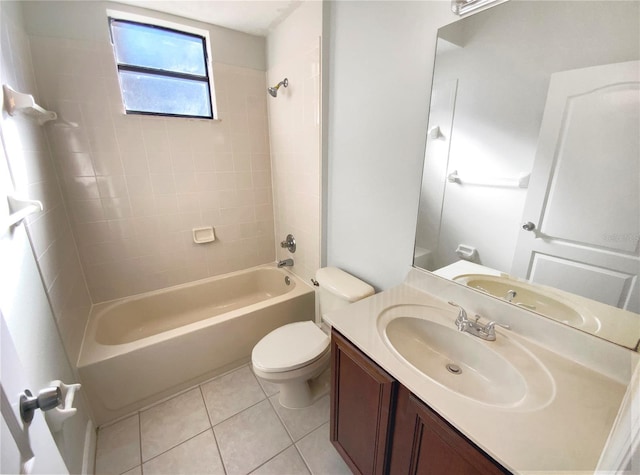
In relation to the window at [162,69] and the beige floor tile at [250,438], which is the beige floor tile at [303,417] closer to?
the beige floor tile at [250,438]

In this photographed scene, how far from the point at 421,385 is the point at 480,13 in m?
1.27

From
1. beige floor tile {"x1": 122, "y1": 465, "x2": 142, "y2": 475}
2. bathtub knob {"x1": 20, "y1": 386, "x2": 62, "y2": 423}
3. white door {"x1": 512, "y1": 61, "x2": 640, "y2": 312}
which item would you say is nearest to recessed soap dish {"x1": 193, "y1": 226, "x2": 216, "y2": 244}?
beige floor tile {"x1": 122, "y1": 465, "x2": 142, "y2": 475}

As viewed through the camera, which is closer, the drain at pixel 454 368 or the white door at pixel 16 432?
the white door at pixel 16 432

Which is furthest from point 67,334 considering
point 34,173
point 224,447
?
point 224,447

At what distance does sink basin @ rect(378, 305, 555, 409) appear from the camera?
0.79 metres

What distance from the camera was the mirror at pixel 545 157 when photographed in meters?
0.72

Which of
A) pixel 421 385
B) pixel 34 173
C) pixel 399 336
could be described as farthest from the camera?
pixel 34 173

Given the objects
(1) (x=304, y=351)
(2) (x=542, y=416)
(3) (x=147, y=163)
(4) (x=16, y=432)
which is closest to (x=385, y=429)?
(2) (x=542, y=416)

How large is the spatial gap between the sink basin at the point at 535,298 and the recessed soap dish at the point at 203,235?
78.4 inches

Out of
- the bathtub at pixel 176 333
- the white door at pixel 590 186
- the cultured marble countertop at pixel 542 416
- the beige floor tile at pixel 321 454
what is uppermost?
the white door at pixel 590 186

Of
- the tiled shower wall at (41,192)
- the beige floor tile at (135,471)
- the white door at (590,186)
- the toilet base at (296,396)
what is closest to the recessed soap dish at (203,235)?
the tiled shower wall at (41,192)

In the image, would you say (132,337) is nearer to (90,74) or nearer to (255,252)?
(255,252)

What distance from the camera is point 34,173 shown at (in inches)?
52.2

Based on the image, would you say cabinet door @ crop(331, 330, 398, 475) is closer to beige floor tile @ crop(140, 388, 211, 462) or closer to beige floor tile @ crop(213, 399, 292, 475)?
beige floor tile @ crop(213, 399, 292, 475)
